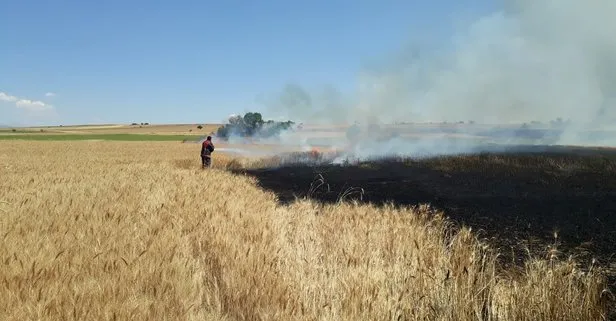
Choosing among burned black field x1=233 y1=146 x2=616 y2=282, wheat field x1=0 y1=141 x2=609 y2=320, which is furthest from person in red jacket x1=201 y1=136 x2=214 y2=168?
wheat field x1=0 y1=141 x2=609 y2=320

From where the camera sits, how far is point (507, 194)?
1510 cm

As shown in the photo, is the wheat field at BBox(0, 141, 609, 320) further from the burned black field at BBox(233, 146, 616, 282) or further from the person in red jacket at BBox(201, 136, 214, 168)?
the person in red jacket at BBox(201, 136, 214, 168)

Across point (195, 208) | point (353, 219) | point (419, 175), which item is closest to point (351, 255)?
point (353, 219)

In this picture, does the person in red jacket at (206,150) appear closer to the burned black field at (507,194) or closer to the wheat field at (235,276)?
the burned black field at (507,194)

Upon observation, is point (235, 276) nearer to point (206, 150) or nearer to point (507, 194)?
point (507, 194)

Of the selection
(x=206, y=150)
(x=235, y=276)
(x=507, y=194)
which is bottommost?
(x=507, y=194)

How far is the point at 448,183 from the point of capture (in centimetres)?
1847

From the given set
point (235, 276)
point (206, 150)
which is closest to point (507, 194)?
point (235, 276)

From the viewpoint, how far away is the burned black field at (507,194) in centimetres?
857

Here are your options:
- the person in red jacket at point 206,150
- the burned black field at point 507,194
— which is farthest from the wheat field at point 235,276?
the person in red jacket at point 206,150

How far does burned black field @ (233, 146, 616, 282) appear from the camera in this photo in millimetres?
8570

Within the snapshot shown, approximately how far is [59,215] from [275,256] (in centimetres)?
340

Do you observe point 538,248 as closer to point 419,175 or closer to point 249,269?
point 249,269

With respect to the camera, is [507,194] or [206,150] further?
[206,150]
